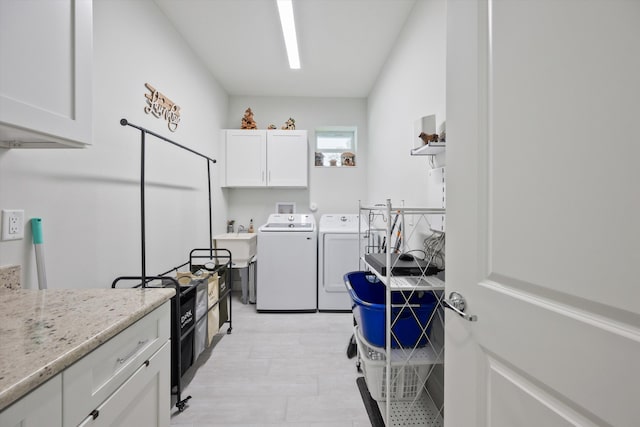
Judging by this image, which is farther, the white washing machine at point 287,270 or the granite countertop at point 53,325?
the white washing machine at point 287,270

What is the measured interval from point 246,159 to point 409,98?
6.99ft

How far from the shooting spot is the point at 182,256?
2412 millimetres

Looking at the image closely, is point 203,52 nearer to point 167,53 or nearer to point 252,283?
point 167,53

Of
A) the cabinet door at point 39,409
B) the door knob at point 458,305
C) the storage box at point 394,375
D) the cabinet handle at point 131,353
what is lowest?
the storage box at point 394,375

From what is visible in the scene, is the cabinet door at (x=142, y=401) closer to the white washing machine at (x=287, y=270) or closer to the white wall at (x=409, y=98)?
the white wall at (x=409, y=98)

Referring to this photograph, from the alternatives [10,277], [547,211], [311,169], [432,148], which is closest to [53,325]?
[10,277]

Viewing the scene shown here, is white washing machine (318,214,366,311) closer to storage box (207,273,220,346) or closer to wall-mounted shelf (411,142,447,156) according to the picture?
storage box (207,273,220,346)

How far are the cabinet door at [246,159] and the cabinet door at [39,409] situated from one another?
2969 millimetres

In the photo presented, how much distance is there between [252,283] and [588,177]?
3.46m

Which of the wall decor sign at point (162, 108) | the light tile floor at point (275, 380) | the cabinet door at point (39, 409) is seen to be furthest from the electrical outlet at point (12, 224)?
the light tile floor at point (275, 380)

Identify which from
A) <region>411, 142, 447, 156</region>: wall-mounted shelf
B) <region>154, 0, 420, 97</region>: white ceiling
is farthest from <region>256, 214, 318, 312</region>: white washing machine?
<region>154, 0, 420, 97</region>: white ceiling

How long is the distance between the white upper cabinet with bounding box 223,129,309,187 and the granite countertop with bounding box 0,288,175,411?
2.48m

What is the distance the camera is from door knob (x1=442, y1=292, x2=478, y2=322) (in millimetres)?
788

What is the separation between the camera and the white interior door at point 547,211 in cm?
46
